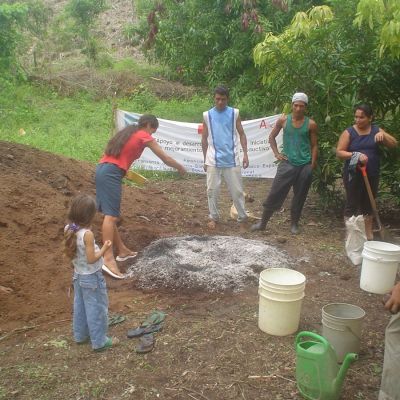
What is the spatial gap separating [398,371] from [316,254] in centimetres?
291

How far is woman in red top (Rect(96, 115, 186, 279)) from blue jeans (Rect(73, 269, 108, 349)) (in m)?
1.25

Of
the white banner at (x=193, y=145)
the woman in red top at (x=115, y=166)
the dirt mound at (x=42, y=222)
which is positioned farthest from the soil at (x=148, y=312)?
the white banner at (x=193, y=145)

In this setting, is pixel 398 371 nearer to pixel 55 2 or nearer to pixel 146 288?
pixel 146 288

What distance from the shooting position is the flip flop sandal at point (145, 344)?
3.46 m

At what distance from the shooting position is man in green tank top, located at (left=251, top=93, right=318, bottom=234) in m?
5.80

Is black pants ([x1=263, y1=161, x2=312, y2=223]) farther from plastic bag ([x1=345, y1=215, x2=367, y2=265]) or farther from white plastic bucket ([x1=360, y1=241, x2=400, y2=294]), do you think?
white plastic bucket ([x1=360, y1=241, x2=400, y2=294])

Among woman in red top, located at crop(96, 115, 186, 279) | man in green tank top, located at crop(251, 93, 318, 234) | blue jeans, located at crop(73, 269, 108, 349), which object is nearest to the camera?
blue jeans, located at crop(73, 269, 108, 349)

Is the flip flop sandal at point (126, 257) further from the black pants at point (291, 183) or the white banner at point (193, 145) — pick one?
the white banner at point (193, 145)

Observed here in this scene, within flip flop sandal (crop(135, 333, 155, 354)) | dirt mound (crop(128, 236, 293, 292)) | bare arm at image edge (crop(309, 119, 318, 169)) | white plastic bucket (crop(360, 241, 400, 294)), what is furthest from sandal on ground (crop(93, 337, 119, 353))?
bare arm at image edge (crop(309, 119, 318, 169))

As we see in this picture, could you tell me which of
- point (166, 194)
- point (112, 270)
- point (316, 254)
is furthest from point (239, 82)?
point (112, 270)

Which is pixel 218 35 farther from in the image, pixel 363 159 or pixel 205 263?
pixel 205 263

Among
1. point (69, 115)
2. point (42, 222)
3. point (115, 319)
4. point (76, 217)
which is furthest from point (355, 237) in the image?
point (69, 115)

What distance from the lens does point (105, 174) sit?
4.74 meters

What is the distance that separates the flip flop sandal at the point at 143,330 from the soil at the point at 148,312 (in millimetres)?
51
